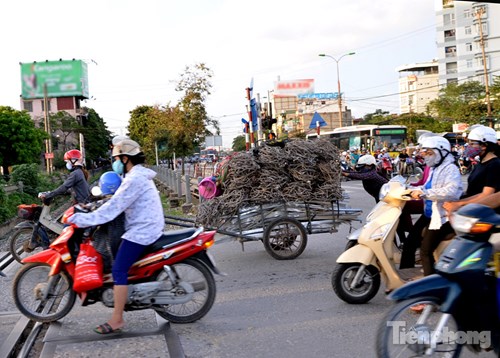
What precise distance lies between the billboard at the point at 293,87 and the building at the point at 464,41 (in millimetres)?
22137

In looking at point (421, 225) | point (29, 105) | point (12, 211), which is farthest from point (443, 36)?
point (421, 225)

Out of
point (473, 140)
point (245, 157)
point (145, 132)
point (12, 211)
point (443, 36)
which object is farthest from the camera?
point (443, 36)

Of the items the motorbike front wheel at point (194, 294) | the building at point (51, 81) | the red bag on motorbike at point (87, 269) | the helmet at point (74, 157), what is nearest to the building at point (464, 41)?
the building at point (51, 81)

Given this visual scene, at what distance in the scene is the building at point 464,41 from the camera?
8262cm

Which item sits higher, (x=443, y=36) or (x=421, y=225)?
(x=443, y=36)

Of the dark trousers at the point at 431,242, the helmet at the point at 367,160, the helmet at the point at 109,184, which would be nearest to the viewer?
the dark trousers at the point at 431,242

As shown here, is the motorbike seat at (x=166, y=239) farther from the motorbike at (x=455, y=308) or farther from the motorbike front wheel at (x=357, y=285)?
the motorbike at (x=455, y=308)

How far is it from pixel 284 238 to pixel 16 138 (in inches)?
1731

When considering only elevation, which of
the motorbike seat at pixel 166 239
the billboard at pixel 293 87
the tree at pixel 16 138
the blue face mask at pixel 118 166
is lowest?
the motorbike seat at pixel 166 239

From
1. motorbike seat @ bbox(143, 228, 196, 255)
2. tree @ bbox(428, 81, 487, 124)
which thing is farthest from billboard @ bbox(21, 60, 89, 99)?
tree @ bbox(428, 81, 487, 124)

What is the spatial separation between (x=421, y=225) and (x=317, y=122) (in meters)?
17.7

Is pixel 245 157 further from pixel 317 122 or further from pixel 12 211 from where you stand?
pixel 317 122

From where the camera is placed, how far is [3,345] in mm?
5246

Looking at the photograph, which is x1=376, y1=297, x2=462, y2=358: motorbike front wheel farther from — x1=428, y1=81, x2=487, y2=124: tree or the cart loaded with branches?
x1=428, y1=81, x2=487, y2=124: tree
